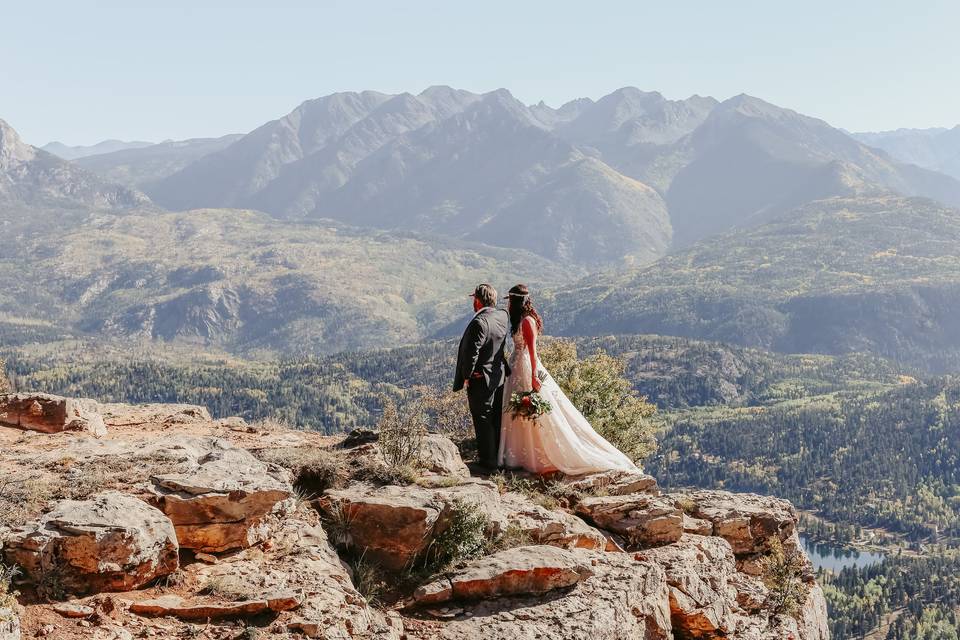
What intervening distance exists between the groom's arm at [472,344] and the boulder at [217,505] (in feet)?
17.4

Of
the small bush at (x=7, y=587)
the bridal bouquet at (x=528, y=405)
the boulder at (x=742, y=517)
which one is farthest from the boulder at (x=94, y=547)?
the boulder at (x=742, y=517)

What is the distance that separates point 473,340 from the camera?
18.8 metres

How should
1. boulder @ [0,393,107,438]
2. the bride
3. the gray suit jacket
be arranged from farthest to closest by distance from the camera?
boulder @ [0,393,107,438] → the bride → the gray suit jacket

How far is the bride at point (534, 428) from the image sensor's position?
20297 millimetres

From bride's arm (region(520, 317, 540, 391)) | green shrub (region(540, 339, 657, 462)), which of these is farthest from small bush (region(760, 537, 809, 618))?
green shrub (region(540, 339, 657, 462))

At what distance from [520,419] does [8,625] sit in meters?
12.1

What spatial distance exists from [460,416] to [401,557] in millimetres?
13515

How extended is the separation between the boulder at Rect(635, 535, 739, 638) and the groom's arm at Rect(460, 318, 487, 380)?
5.48 metres

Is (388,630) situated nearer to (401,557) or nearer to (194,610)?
(401,557)

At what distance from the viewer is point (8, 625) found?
10.6 m

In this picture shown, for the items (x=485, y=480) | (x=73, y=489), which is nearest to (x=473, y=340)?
(x=485, y=480)

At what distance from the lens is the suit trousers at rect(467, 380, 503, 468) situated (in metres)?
19.5

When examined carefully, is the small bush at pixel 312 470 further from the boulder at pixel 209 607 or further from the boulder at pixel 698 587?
the boulder at pixel 698 587

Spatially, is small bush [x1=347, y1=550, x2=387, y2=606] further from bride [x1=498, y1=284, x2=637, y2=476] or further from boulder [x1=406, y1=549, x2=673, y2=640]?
bride [x1=498, y1=284, x2=637, y2=476]
